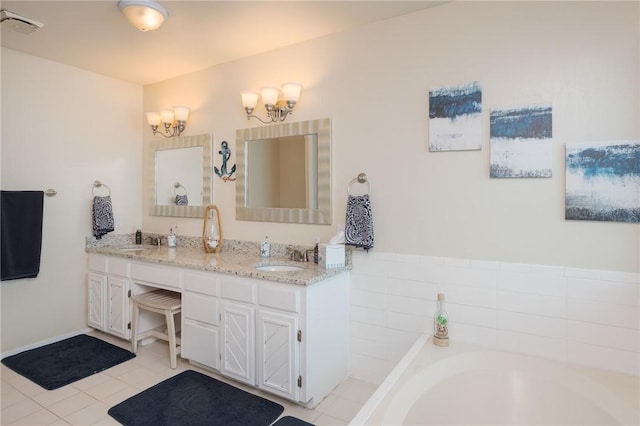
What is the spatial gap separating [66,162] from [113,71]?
943mm

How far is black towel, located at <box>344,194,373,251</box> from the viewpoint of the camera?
7.77ft

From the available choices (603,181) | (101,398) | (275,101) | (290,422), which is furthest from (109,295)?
(603,181)

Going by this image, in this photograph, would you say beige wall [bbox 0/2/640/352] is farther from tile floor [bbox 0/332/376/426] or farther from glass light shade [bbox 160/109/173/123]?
tile floor [bbox 0/332/376/426]

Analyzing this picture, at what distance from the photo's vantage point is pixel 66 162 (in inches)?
128

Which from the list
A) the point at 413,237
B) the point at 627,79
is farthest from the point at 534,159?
the point at 413,237

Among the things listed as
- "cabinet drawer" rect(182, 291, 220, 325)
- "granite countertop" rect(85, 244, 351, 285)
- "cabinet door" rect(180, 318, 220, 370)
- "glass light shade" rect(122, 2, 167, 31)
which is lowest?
"cabinet door" rect(180, 318, 220, 370)

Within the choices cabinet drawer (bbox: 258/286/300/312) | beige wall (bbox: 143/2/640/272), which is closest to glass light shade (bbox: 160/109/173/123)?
beige wall (bbox: 143/2/640/272)

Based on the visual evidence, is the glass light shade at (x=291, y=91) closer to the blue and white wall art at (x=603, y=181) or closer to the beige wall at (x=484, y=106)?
the beige wall at (x=484, y=106)

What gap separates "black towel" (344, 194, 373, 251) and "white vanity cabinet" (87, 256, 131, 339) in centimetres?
196

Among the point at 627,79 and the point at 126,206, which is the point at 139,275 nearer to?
the point at 126,206

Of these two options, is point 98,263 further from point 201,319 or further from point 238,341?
point 238,341

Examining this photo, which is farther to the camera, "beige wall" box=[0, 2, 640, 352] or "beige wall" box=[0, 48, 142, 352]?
"beige wall" box=[0, 48, 142, 352]

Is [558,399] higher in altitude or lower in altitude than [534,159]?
lower

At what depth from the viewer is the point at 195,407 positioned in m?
2.21
